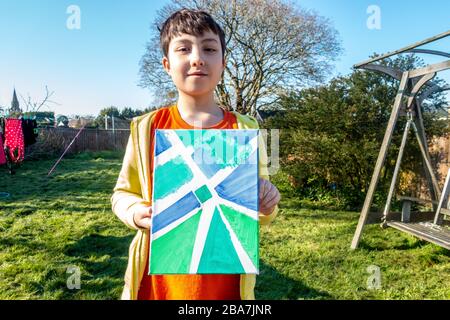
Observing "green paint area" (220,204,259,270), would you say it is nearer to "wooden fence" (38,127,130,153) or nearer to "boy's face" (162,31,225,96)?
"boy's face" (162,31,225,96)

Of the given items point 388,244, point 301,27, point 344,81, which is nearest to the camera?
point 388,244

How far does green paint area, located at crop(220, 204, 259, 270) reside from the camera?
0.89 m

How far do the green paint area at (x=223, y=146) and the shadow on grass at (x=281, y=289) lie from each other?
218 cm

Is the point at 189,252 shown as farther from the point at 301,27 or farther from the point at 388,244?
the point at 301,27

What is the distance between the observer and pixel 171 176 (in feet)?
2.99

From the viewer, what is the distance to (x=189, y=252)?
0.89m

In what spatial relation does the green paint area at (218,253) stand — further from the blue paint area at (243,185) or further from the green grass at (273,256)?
the green grass at (273,256)

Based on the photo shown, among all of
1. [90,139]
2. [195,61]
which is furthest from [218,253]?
[90,139]

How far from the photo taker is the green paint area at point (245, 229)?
0.89 metres

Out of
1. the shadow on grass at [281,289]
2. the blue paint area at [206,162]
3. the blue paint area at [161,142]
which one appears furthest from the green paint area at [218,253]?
the shadow on grass at [281,289]

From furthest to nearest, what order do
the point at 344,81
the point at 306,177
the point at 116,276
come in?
the point at 306,177, the point at 344,81, the point at 116,276

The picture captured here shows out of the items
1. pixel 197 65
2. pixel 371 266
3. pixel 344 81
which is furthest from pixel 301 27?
pixel 197 65
